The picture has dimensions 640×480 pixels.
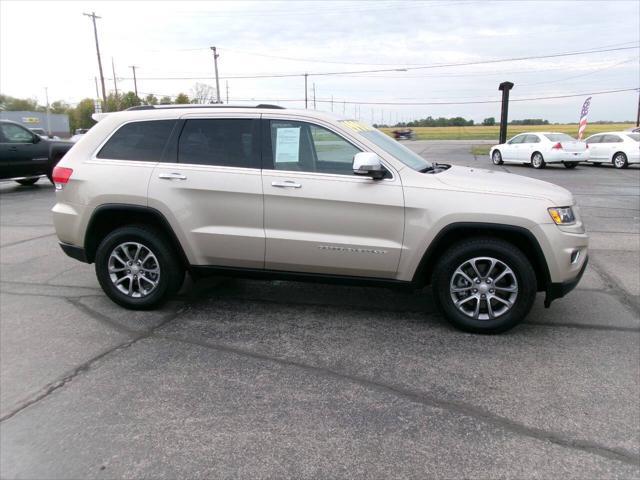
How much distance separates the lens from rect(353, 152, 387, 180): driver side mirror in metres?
4.08

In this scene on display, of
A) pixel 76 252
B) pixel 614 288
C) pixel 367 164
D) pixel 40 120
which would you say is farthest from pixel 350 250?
pixel 40 120

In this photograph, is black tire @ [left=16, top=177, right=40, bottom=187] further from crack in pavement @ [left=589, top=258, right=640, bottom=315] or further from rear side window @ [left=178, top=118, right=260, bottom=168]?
crack in pavement @ [left=589, top=258, right=640, bottom=315]

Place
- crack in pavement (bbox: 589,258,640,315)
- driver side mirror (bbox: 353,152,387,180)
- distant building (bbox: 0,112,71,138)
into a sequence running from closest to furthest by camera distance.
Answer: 1. driver side mirror (bbox: 353,152,387,180)
2. crack in pavement (bbox: 589,258,640,315)
3. distant building (bbox: 0,112,71,138)

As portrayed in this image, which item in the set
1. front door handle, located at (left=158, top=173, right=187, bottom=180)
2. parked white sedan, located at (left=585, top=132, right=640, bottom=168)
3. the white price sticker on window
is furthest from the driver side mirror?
parked white sedan, located at (left=585, top=132, right=640, bottom=168)

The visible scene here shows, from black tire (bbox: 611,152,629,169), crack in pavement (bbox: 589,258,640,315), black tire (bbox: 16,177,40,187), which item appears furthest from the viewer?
black tire (bbox: 611,152,629,169)

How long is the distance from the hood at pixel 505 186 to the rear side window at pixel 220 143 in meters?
1.67

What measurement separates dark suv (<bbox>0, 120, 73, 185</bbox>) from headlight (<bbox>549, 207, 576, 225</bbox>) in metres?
13.1

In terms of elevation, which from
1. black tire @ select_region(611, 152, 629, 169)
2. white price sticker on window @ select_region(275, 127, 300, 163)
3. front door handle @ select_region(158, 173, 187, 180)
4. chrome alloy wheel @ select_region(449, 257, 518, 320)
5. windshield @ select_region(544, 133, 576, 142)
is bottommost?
black tire @ select_region(611, 152, 629, 169)

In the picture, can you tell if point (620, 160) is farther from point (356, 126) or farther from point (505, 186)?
point (356, 126)

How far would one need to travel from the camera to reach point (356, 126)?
4758mm

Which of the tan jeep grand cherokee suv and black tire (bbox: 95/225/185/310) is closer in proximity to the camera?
the tan jeep grand cherokee suv

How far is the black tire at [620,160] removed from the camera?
21359 mm

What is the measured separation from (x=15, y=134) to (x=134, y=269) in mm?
11681

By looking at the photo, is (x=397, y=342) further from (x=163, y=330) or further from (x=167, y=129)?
(x=167, y=129)
